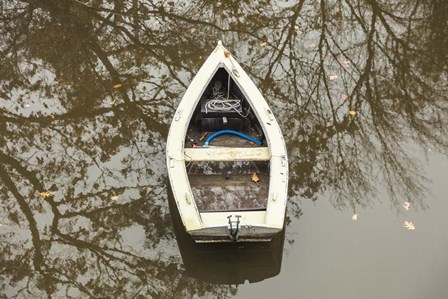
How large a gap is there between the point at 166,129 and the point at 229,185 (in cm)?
197

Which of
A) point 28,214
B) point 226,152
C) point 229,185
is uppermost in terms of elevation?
point 226,152

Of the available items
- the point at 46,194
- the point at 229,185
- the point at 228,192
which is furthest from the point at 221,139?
the point at 46,194

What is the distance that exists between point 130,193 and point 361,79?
492 cm

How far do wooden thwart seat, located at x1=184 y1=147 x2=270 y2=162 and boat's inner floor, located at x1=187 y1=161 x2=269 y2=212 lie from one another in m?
0.29

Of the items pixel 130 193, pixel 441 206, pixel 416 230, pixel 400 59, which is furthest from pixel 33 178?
pixel 400 59

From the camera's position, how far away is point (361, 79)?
29.1 feet

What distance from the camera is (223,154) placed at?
612cm

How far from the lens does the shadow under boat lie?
5.79 metres

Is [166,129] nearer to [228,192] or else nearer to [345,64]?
[228,192]

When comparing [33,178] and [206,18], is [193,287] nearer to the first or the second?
[33,178]

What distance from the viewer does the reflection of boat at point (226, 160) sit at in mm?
5324

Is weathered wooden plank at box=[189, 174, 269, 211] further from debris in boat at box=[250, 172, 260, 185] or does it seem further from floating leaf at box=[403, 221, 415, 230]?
floating leaf at box=[403, 221, 415, 230]

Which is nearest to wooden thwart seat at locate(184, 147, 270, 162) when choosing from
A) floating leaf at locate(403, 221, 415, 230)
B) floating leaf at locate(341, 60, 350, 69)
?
floating leaf at locate(403, 221, 415, 230)

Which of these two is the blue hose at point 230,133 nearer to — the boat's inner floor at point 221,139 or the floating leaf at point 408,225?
the boat's inner floor at point 221,139
